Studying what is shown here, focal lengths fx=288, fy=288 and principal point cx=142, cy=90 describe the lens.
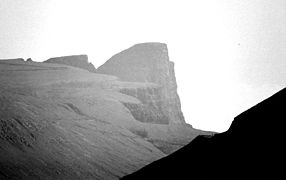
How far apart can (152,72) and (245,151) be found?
140782 mm

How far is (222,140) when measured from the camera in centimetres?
1191

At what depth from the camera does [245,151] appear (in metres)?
10.2

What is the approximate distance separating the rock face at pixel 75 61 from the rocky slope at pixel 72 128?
61.5ft

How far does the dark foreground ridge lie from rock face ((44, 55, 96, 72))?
143 meters

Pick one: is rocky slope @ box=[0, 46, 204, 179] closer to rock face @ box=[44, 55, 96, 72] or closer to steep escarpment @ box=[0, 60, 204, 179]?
steep escarpment @ box=[0, 60, 204, 179]

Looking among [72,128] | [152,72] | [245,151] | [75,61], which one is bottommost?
[72,128]

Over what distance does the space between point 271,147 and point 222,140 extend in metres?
2.92

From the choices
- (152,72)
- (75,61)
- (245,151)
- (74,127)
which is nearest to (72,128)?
(74,127)

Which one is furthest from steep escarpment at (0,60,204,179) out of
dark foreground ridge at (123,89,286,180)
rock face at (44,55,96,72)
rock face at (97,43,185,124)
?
dark foreground ridge at (123,89,286,180)

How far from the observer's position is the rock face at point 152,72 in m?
133

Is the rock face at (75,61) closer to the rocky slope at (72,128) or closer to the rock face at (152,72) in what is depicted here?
the rock face at (152,72)

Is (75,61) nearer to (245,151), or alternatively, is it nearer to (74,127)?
(74,127)

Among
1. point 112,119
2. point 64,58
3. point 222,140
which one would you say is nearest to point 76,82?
point 112,119

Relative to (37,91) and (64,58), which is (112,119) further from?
(64,58)
